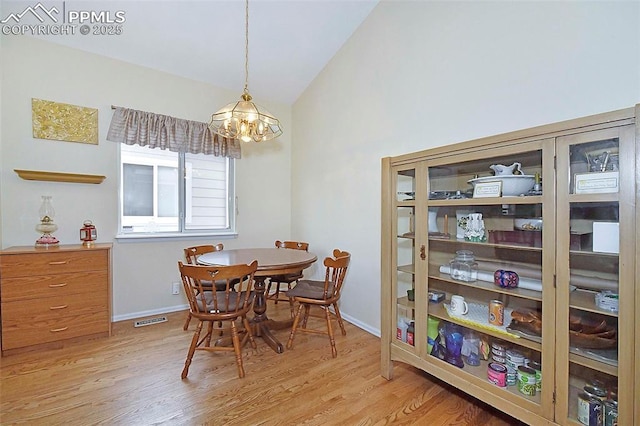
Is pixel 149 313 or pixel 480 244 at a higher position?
pixel 480 244

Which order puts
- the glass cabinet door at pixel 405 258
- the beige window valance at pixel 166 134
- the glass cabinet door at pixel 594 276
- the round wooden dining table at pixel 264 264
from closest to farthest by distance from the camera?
the glass cabinet door at pixel 594 276
the glass cabinet door at pixel 405 258
the round wooden dining table at pixel 264 264
the beige window valance at pixel 166 134

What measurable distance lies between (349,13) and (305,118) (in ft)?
4.32

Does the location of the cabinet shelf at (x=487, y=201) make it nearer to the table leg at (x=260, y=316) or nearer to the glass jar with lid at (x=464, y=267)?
the glass jar with lid at (x=464, y=267)

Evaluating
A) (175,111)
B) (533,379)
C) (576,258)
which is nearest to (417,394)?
(533,379)

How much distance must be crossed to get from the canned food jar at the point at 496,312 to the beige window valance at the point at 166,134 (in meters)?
3.08

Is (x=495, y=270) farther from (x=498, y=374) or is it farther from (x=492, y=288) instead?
(x=498, y=374)

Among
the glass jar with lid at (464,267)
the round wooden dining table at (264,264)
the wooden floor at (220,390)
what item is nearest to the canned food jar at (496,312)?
the glass jar with lid at (464,267)

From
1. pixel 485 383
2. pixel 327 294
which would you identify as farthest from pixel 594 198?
pixel 327 294

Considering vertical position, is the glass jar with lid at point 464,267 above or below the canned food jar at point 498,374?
above

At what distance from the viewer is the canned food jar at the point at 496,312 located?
153cm

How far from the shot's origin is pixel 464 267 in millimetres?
1719

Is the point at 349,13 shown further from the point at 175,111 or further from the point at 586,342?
the point at 586,342

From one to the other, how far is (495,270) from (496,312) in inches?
9.1

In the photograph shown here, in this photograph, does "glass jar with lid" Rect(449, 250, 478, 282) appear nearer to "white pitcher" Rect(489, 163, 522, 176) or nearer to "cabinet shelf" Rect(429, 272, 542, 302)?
"cabinet shelf" Rect(429, 272, 542, 302)
